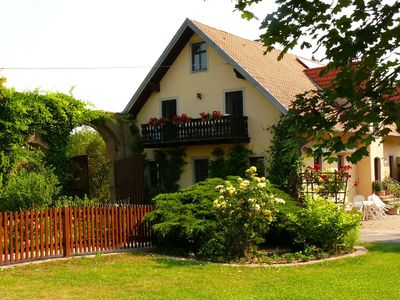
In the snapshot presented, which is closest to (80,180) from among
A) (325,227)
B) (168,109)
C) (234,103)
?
(168,109)

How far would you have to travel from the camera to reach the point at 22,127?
17625 mm

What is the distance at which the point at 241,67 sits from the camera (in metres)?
20.5

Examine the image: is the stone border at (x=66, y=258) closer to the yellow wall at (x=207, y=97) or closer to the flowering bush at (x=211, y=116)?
the flowering bush at (x=211, y=116)

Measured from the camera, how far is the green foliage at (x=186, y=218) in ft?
39.7

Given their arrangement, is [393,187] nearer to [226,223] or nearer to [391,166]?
[391,166]

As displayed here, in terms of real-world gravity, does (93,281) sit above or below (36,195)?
below

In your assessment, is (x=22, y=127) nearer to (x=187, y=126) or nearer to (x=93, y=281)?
(x=187, y=126)

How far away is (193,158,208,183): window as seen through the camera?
22562mm

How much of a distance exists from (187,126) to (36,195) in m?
7.87

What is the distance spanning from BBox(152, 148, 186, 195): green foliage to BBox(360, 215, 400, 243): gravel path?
24.9 feet

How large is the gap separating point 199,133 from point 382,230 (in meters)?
7.56

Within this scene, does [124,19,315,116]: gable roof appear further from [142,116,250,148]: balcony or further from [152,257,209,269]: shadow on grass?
[152,257,209,269]: shadow on grass


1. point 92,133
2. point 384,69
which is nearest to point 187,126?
point 92,133

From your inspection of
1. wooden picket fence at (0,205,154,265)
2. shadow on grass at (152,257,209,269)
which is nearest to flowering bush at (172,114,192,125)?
wooden picket fence at (0,205,154,265)
